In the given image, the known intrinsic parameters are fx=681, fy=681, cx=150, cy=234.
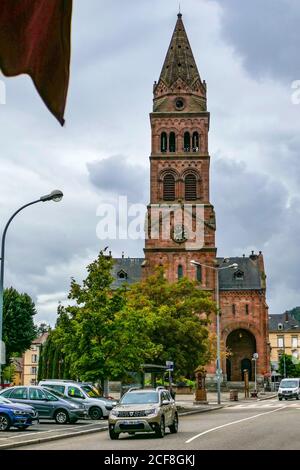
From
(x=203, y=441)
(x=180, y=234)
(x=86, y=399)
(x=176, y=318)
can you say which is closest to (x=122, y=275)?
(x=180, y=234)

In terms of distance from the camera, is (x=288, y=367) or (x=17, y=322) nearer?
(x=17, y=322)

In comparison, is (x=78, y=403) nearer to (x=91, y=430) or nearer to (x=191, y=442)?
(x=91, y=430)

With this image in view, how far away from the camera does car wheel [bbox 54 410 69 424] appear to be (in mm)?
28225

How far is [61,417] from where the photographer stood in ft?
93.1

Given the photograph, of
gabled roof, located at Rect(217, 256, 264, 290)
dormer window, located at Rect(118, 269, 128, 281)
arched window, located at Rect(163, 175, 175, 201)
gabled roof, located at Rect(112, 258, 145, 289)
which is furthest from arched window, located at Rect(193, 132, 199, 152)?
dormer window, located at Rect(118, 269, 128, 281)

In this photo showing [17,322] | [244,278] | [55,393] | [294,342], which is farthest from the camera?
Answer: [294,342]

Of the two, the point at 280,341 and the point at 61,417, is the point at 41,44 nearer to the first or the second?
the point at 61,417

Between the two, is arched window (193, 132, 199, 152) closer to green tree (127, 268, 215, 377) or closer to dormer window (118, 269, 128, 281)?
dormer window (118, 269, 128, 281)

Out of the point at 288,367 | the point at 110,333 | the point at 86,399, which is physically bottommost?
the point at 86,399

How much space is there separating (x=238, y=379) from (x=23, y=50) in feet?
296

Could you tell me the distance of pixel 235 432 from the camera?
71.5ft

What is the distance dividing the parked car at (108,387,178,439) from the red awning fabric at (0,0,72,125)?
64.9 feet

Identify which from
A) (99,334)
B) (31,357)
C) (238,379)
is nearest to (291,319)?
(31,357)

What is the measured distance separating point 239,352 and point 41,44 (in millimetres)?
89868
